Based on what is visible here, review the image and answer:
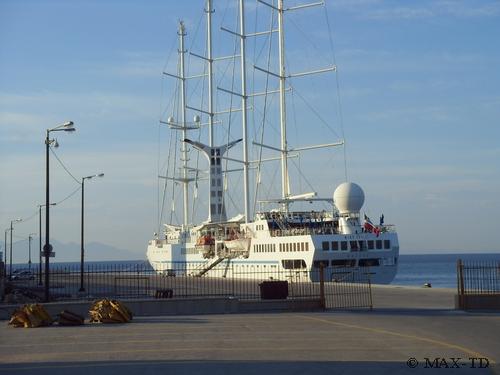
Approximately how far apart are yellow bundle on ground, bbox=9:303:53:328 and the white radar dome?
1827 inches

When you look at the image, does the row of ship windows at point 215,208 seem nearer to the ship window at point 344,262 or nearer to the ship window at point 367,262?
the ship window at point 344,262

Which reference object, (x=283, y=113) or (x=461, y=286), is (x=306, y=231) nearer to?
(x=283, y=113)

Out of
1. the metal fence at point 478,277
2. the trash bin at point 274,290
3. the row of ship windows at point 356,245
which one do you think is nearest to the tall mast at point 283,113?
the row of ship windows at point 356,245

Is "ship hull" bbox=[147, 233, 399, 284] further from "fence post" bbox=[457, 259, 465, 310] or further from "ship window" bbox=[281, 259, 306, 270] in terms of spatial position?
"fence post" bbox=[457, 259, 465, 310]

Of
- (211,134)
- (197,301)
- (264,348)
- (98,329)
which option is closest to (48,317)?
(98,329)

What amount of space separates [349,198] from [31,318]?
47.1 metres

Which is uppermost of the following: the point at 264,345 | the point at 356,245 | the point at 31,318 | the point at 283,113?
the point at 283,113

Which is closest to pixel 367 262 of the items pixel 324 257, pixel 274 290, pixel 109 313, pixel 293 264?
pixel 324 257

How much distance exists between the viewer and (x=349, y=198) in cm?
6806

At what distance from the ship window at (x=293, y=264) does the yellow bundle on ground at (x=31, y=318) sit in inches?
1703

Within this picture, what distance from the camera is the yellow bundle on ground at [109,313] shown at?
24094mm

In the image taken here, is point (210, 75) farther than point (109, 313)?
Yes

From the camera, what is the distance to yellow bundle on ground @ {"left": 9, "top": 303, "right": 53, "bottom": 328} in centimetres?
2328

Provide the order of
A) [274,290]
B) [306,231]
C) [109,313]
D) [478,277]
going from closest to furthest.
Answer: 1. [109,313]
2. [274,290]
3. [478,277]
4. [306,231]
